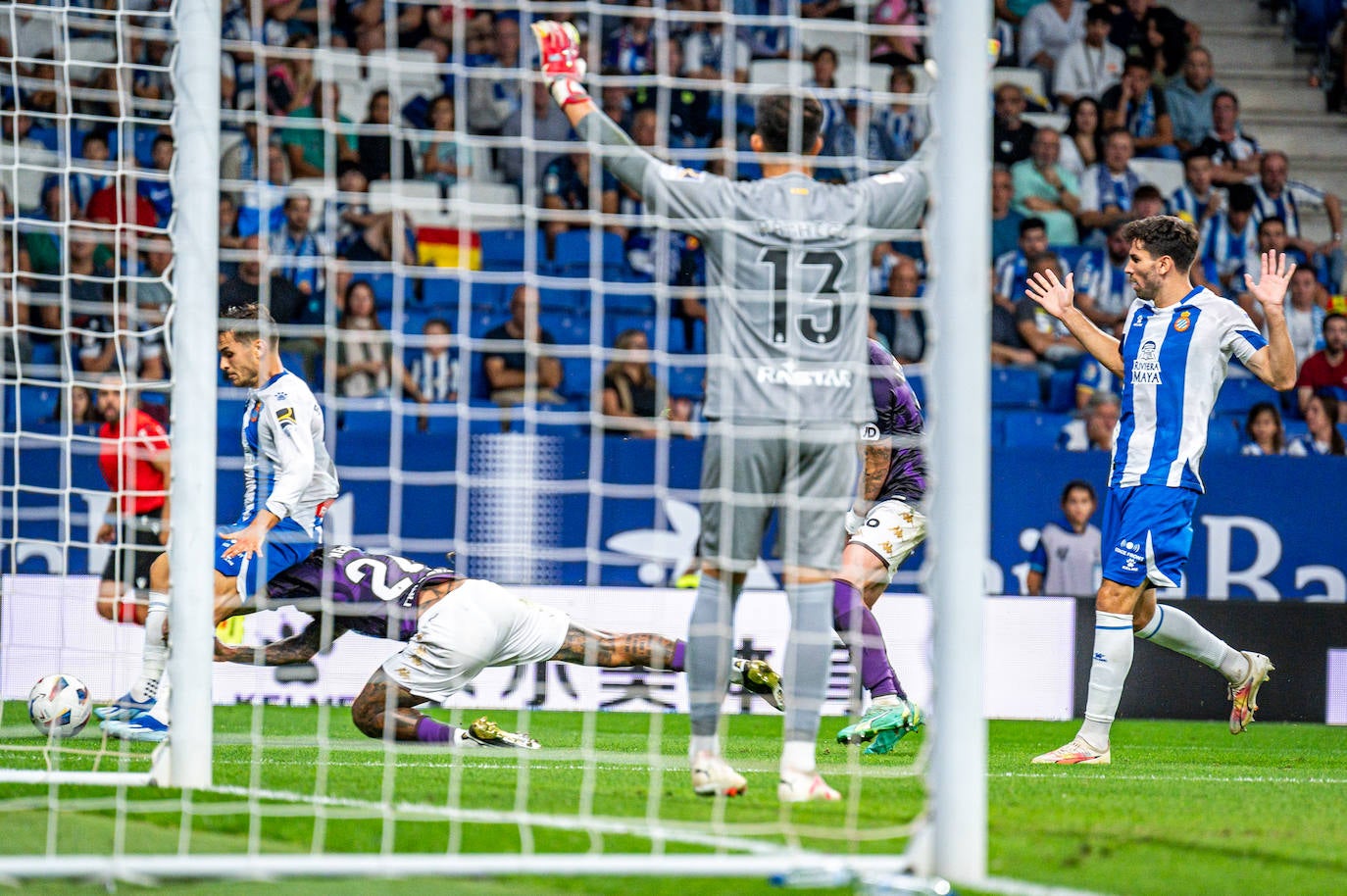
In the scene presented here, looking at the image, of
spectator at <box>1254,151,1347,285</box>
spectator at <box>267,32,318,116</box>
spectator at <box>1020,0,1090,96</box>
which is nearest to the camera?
spectator at <box>267,32,318,116</box>

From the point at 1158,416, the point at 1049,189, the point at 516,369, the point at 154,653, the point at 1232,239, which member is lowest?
the point at 154,653

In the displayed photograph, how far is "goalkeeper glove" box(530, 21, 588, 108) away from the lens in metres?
4.82


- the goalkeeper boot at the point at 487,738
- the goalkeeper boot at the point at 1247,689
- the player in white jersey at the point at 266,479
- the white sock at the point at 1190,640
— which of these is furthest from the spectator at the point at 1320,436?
the player in white jersey at the point at 266,479

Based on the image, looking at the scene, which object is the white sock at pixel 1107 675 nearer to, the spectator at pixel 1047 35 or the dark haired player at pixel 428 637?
the dark haired player at pixel 428 637

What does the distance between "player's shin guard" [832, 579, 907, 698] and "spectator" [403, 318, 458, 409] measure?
5.06 metres

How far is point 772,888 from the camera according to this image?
11.9 feet

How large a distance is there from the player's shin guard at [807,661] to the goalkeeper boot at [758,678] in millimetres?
1953

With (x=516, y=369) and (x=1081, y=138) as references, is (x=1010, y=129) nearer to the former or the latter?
(x=1081, y=138)

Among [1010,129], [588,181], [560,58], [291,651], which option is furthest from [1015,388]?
[560,58]

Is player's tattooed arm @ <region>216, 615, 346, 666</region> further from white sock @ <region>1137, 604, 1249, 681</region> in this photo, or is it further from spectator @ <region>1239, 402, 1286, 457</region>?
spectator @ <region>1239, 402, 1286, 457</region>

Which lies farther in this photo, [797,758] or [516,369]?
[516,369]

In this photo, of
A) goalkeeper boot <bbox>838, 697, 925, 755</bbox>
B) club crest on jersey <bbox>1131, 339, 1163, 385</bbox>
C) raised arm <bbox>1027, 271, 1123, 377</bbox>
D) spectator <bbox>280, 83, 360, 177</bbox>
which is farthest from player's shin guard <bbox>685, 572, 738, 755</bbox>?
spectator <bbox>280, 83, 360, 177</bbox>

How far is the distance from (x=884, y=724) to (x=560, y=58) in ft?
10.4

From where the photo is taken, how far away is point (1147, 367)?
683 centimetres
